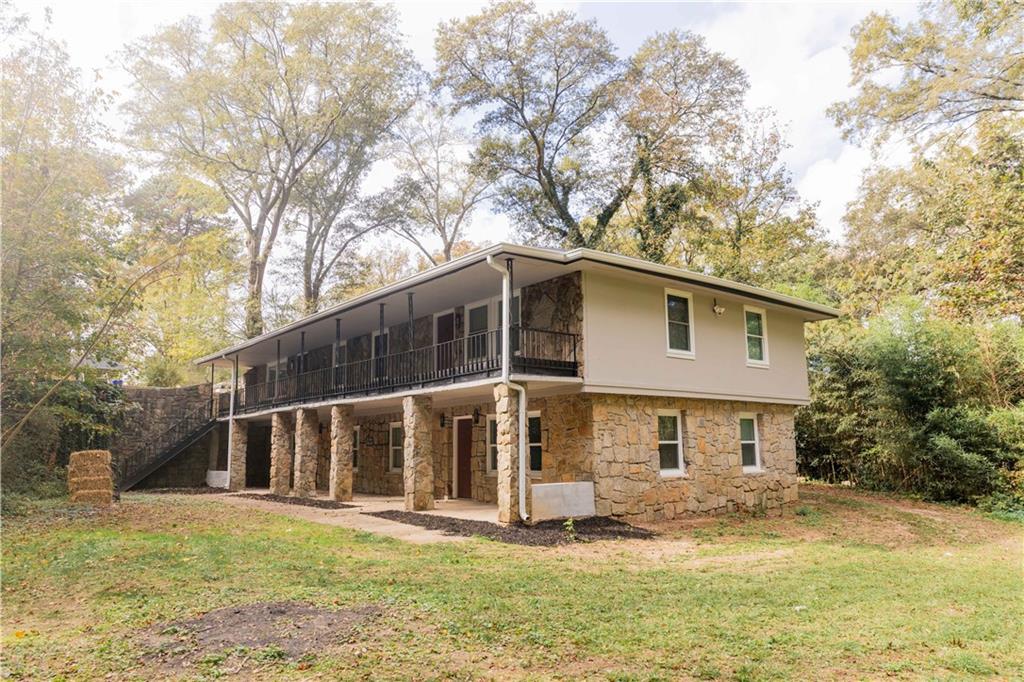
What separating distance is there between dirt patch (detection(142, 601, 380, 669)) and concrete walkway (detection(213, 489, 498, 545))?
12.8 feet

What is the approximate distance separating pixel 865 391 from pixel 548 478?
9.78 meters

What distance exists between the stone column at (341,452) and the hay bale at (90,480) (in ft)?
15.2

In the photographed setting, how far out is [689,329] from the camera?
13.3 meters

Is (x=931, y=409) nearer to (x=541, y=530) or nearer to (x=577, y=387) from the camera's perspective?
(x=577, y=387)

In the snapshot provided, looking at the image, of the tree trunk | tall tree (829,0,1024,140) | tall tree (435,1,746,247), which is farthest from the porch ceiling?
tall tree (829,0,1024,140)

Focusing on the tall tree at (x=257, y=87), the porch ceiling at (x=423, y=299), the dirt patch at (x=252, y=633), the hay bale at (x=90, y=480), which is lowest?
the dirt patch at (x=252, y=633)

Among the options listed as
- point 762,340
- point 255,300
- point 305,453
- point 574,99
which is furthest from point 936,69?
point 255,300

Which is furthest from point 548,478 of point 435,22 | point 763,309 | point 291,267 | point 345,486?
point 291,267

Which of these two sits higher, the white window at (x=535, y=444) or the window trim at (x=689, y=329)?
the window trim at (x=689, y=329)

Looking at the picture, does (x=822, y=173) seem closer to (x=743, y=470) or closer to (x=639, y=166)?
(x=639, y=166)

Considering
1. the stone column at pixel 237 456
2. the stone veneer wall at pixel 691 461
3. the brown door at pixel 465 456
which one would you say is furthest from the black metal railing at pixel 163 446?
the stone veneer wall at pixel 691 461

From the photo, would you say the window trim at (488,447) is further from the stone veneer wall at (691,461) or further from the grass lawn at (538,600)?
the grass lawn at (538,600)

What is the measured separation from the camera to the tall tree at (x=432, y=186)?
3106 cm

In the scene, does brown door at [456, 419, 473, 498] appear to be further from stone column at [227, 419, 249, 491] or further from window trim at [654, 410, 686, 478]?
stone column at [227, 419, 249, 491]
